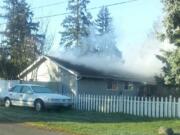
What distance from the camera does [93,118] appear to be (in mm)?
22734

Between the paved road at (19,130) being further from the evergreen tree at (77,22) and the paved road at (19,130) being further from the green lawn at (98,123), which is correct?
the evergreen tree at (77,22)

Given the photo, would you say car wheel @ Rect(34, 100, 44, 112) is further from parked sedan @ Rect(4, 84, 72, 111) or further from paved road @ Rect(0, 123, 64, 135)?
paved road @ Rect(0, 123, 64, 135)

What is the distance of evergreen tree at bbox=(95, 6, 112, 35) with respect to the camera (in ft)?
269

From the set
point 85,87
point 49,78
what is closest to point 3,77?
point 49,78

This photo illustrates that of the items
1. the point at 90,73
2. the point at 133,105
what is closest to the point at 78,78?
the point at 90,73

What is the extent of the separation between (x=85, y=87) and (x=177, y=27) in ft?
59.8

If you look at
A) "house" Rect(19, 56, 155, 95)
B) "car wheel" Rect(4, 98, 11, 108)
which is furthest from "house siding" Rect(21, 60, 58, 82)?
"car wheel" Rect(4, 98, 11, 108)

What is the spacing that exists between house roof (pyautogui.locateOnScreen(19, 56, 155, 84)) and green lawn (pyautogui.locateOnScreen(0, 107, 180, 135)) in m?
11.1

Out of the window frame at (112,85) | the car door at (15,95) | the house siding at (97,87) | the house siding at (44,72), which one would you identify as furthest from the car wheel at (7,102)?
the window frame at (112,85)

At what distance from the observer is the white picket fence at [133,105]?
23516 mm

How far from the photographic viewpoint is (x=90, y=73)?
3609cm

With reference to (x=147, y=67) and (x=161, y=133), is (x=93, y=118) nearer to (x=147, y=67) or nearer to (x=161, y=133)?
(x=161, y=133)

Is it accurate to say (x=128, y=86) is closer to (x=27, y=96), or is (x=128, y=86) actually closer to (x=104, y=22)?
(x=27, y=96)

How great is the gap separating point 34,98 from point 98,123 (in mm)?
7879
